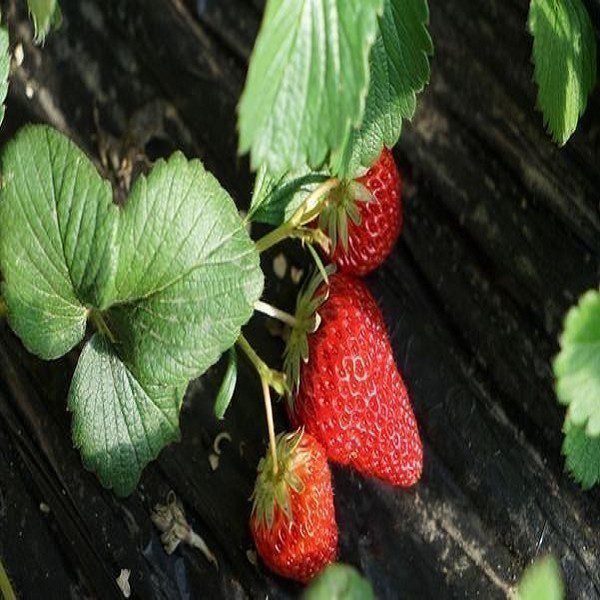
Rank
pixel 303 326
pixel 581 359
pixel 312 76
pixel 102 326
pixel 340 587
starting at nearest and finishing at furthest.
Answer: pixel 340 587, pixel 312 76, pixel 581 359, pixel 102 326, pixel 303 326

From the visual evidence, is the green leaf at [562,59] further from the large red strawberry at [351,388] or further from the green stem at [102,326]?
the green stem at [102,326]

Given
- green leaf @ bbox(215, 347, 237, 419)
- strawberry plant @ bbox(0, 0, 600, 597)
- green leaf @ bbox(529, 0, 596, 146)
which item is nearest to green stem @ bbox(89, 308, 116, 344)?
strawberry plant @ bbox(0, 0, 600, 597)

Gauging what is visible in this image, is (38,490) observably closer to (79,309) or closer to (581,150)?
(79,309)

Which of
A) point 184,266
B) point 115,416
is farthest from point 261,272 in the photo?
point 115,416

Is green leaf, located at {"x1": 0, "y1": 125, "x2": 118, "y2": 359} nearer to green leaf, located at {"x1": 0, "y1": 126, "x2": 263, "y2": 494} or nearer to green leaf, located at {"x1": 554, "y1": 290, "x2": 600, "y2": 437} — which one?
green leaf, located at {"x1": 0, "y1": 126, "x2": 263, "y2": 494}

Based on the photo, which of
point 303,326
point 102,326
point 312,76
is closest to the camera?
point 312,76

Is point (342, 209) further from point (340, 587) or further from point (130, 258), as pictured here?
point (340, 587)

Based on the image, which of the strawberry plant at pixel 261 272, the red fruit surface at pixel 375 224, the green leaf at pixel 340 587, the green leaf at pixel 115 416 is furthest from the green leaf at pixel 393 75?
the green leaf at pixel 340 587
